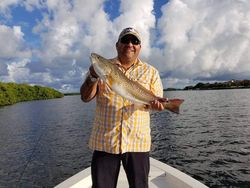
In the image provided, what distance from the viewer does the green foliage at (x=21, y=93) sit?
334 ft

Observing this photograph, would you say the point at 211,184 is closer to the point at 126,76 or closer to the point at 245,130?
the point at 126,76

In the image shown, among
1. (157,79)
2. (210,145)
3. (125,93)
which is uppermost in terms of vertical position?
(157,79)

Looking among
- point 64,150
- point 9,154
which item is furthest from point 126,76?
point 9,154

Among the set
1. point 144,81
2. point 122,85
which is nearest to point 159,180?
point 144,81

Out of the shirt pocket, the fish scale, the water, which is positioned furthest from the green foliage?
the fish scale

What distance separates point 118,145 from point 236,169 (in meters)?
10.2

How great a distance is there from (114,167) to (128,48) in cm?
162

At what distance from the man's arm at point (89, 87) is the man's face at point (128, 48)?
0.60m

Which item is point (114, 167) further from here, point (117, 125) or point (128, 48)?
point (128, 48)

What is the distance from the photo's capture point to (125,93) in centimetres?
385

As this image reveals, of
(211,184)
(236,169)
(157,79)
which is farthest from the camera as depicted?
(236,169)

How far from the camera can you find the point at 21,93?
451ft

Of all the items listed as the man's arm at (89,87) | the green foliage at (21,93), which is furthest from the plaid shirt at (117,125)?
the green foliage at (21,93)

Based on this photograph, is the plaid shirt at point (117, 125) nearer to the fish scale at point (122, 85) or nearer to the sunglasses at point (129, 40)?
the fish scale at point (122, 85)
